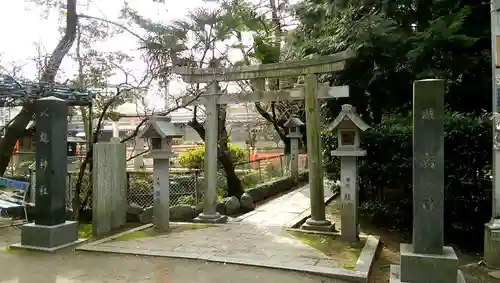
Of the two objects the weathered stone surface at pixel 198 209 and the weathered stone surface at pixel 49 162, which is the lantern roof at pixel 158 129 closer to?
the weathered stone surface at pixel 49 162

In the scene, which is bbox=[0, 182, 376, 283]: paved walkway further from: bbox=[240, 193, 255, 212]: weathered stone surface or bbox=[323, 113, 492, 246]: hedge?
bbox=[240, 193, 255, 212]: weathered stone surface

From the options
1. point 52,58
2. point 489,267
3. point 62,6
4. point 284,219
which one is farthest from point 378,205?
point 62,6

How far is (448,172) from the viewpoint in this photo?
809cm

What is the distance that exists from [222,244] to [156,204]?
202 centimetres

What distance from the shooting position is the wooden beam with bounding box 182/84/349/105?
8.59 meters

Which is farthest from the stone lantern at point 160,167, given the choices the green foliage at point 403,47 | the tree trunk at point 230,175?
the green foliage at point 403,47

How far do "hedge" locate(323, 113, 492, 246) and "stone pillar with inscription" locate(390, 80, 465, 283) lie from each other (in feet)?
10.1

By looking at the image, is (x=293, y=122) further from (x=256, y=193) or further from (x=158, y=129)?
(x=158, y=129)

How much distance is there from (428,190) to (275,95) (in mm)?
4842

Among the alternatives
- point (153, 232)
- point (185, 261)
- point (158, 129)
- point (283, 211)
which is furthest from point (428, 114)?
point (283, 211)

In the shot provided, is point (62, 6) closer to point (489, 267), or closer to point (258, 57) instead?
point (258, 57)

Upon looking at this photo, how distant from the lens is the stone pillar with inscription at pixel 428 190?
5.05 metres

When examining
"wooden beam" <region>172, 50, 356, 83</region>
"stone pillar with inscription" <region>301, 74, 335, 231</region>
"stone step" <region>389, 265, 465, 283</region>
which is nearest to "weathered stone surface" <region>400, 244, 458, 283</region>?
"stone step" <region>389, 265, 465, 283</region>

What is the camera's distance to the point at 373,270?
664 centimetres
